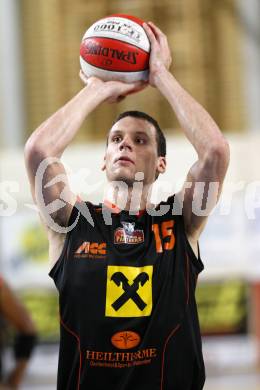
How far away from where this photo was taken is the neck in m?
3.49

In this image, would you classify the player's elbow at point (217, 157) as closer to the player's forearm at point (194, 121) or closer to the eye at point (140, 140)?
the player's forearm at point (194, 121)

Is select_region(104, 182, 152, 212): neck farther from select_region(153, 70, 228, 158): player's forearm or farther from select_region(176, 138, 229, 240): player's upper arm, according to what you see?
select_region(153, 70, 228, 158): player's forearm

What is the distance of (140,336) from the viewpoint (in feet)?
10.8

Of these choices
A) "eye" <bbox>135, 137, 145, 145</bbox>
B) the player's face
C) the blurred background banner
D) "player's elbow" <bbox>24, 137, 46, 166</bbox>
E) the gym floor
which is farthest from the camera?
the blurred background banner

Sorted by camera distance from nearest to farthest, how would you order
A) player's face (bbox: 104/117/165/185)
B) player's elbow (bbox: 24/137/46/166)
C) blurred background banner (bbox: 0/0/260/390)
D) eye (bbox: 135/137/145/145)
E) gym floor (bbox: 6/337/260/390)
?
player's elbow (bbox: 24/137/46/166)
player's face (bbox: 104/117/165/185)
eye (bbox: 135/137/145/145)
gym floor (bbox: 6/337/260/390)
blurred background banner (bbox: 0/0/260/390)

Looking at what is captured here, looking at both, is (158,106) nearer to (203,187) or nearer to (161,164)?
(161,164)

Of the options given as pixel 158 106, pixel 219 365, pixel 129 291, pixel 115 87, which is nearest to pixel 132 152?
pixel 115 87

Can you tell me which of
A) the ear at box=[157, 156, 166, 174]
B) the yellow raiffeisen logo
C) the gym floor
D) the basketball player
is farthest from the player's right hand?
the gym floor

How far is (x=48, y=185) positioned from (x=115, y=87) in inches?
22.3

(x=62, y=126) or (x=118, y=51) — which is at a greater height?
(x=118, y=51)

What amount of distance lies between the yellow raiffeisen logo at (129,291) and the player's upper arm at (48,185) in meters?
0.34

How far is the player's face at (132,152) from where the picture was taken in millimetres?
3387

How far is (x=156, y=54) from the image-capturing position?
11.4 feet

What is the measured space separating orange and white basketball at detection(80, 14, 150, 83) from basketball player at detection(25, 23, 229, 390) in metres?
0.05
